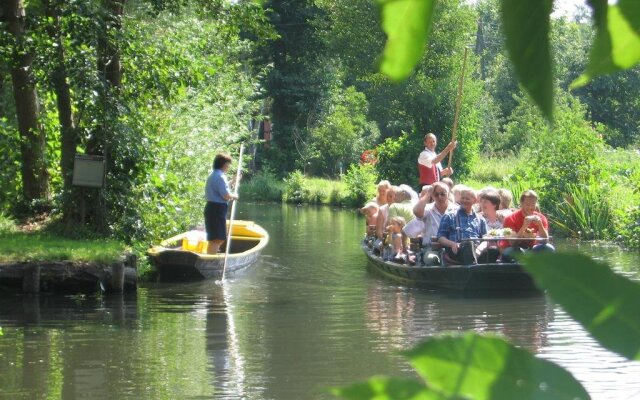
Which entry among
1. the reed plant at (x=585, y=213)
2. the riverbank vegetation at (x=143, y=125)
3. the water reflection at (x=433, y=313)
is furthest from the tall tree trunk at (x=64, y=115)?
the reed plant at (x=585, y=213)

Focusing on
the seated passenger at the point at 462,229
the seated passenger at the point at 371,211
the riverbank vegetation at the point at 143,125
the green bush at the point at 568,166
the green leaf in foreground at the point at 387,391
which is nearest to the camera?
the green leaf in foreground at the point at 387,391

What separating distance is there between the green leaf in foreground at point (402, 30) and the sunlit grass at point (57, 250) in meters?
10.8

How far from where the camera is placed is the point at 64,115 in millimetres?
12445

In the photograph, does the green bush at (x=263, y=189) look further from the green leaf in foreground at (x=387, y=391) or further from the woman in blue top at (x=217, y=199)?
the green leaf in foreground at (x=387, y=391)

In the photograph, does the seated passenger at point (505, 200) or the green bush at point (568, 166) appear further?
the green bush at point (568, 166)

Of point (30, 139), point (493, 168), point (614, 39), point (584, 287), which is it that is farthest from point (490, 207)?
point (493, 168)

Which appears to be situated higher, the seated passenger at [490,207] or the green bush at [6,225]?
the seated passenger at [490,207]

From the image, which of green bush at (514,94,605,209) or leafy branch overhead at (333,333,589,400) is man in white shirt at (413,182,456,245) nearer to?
green bush at (514,94,605,209)

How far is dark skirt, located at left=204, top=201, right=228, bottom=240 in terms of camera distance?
12445 mm

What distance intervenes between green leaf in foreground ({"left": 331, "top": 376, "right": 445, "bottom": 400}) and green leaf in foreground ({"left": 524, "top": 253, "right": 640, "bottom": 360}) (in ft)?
0.18

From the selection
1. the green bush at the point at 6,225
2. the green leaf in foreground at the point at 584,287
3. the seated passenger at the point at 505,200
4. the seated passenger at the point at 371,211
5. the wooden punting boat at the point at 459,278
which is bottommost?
the wooden punting boat at the point at 459,278

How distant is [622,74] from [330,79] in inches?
1516

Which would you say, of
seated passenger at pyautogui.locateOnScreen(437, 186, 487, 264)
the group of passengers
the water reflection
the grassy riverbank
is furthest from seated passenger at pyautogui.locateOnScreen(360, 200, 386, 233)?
the grassy riverbank

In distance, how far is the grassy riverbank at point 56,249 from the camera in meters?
10.9
